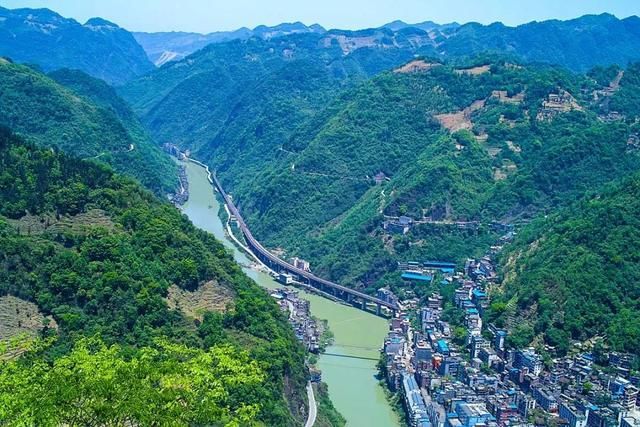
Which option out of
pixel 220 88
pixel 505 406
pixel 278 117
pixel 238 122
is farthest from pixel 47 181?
pixel 220 88

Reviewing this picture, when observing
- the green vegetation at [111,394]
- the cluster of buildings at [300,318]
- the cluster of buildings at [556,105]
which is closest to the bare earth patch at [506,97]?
the cluster of buildings at [556,105]

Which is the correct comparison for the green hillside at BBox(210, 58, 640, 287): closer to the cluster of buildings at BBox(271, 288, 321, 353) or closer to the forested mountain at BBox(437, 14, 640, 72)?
the cluster of buildings at BBox(271, 288, 321, 353)

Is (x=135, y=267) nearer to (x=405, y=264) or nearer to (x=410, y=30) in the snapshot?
(x=405, y=264)

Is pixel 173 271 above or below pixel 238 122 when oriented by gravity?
above

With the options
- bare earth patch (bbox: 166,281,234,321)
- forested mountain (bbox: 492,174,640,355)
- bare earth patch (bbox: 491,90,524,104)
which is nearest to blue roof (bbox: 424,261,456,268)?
forested mountain (bbox: 492,174,640,355)

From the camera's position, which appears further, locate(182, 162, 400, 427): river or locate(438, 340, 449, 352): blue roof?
locate(438, 340, 449, 352): blue roof
